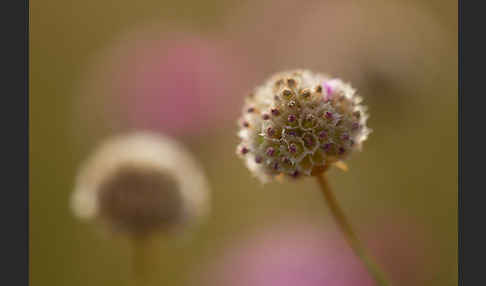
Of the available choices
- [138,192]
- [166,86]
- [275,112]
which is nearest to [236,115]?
[166,86]

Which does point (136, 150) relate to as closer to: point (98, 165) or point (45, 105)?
point (98, 165)

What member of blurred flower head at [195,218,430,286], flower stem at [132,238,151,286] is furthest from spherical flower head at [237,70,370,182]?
blurred flower head at [195,218,430,286]

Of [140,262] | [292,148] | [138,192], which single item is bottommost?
[292,148]

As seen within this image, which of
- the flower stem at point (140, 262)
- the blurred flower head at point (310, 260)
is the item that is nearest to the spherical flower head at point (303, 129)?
the flower stem at point (140, 262)

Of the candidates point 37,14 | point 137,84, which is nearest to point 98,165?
point 137,84

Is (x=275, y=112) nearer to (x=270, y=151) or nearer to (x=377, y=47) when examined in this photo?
(x=270, y=151)

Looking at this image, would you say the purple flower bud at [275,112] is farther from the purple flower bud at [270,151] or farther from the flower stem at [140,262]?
the flower stem at [140,262]
